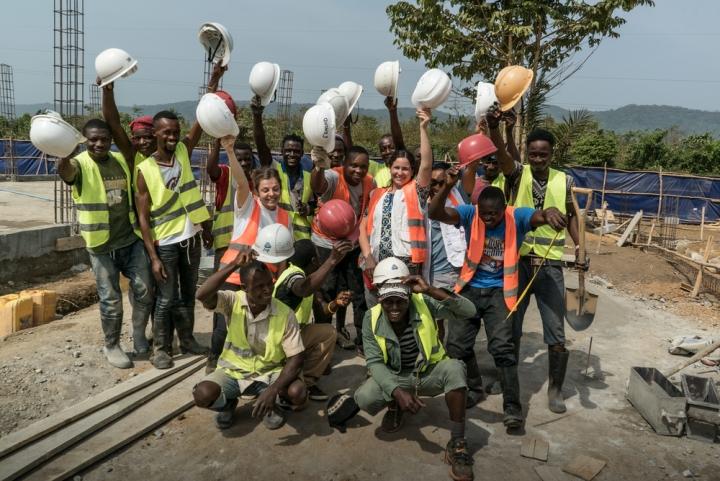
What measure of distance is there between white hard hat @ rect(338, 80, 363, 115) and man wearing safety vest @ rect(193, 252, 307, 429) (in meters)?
2.23

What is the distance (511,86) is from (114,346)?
12.6 feet

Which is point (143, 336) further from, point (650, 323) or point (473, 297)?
point (650, 323)

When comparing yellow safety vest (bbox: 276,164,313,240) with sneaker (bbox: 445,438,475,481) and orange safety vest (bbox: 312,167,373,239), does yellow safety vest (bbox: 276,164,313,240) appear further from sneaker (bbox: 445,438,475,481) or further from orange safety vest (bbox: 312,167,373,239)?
sneaker (bbox: 445,438,475,481)

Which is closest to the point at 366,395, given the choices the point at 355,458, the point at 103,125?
the point at 355,458

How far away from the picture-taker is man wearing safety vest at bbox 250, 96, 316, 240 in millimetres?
4422

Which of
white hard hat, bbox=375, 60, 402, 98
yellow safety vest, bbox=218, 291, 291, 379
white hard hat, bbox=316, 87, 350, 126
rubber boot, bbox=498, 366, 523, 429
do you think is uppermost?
white hard hat, bbox=375, 60, 402, 98

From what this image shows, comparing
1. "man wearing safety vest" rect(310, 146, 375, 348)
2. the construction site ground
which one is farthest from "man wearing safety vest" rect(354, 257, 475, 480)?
"man wearing safety vest" rect(310, 146, 375, 348)

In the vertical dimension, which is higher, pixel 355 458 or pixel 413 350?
pixel 413 350

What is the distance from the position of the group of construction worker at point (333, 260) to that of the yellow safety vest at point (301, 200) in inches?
0.5

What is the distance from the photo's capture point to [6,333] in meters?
5.59

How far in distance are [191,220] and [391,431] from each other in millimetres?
2325

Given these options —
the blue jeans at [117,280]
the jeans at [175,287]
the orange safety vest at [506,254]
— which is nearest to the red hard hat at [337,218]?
the orange safety vest at [506,254]

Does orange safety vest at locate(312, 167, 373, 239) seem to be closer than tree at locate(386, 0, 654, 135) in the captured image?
Yes

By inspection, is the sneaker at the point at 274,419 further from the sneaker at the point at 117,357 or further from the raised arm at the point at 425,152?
the raised arm at the point at 425,152
